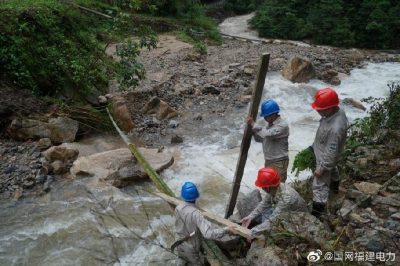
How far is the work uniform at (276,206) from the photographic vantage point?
185 inches

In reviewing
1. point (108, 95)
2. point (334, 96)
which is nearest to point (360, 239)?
point (334, 96)

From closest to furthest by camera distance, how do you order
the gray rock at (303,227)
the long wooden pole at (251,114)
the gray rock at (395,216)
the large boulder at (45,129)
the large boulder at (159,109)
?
the gray rock at (303,227) < the gray rock at (395,216) < the long wooden pole at (251,114) < the large boulder at (45,129) < the large boulder at (159,109)

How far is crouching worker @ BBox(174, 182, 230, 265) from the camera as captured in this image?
4.65 metres

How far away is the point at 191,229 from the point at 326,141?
197 cm

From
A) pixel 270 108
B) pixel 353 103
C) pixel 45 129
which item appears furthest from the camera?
pixel 353 103

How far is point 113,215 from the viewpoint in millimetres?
7164

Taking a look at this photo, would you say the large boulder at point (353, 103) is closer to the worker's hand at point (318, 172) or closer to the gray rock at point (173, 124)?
the gray rock at point (173, 124)

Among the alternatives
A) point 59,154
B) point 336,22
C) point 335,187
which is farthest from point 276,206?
point 336,22

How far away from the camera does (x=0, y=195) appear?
7668 mm

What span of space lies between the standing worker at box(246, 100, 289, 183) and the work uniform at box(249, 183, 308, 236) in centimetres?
91

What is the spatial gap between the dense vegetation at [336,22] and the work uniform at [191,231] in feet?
71.6

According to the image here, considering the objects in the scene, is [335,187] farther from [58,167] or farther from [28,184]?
[28,184]

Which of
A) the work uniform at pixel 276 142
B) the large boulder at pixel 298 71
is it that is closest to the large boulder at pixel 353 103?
the large boulder at pixel 298 71

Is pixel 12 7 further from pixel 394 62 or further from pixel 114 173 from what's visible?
pixel 394 62
